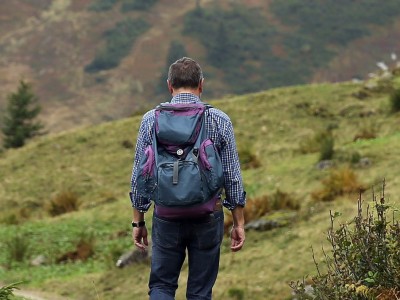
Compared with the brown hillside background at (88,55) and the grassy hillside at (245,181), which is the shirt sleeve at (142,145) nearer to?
the grassy hillside at (245,181)

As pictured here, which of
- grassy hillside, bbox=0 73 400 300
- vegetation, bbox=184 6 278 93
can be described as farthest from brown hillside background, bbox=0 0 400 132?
grassy hillside, bbox=0 73 400 300

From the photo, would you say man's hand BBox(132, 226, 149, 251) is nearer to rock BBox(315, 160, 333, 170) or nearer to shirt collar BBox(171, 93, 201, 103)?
shirt collar BBox(171, 93, 201, 103)

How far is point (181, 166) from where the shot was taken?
15.2 feet

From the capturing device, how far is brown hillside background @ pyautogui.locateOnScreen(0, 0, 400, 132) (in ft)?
436

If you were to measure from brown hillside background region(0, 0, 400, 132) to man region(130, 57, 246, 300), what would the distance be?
118 meters

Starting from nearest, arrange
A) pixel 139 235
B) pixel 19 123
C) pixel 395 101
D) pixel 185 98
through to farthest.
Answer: pixel 185 98
pixel 139 235
pixel 395 101
pixel 19 123

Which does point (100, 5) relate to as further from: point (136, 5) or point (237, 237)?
point (237, 237)

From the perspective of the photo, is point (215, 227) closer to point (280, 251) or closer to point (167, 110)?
point (167, 110)

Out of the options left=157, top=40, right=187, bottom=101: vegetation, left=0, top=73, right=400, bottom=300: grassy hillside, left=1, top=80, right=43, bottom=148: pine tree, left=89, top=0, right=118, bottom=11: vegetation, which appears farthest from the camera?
left=89, top=0, right=118, bottom=11: vegetation

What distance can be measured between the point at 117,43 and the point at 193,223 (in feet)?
490

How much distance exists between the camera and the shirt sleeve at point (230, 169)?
16.1 ft

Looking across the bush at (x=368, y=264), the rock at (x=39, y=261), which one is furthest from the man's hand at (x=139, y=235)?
the rock at (x=39, y=261)

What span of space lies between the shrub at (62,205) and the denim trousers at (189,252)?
40.5ft

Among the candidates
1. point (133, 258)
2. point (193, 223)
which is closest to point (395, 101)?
point (133, 258)
